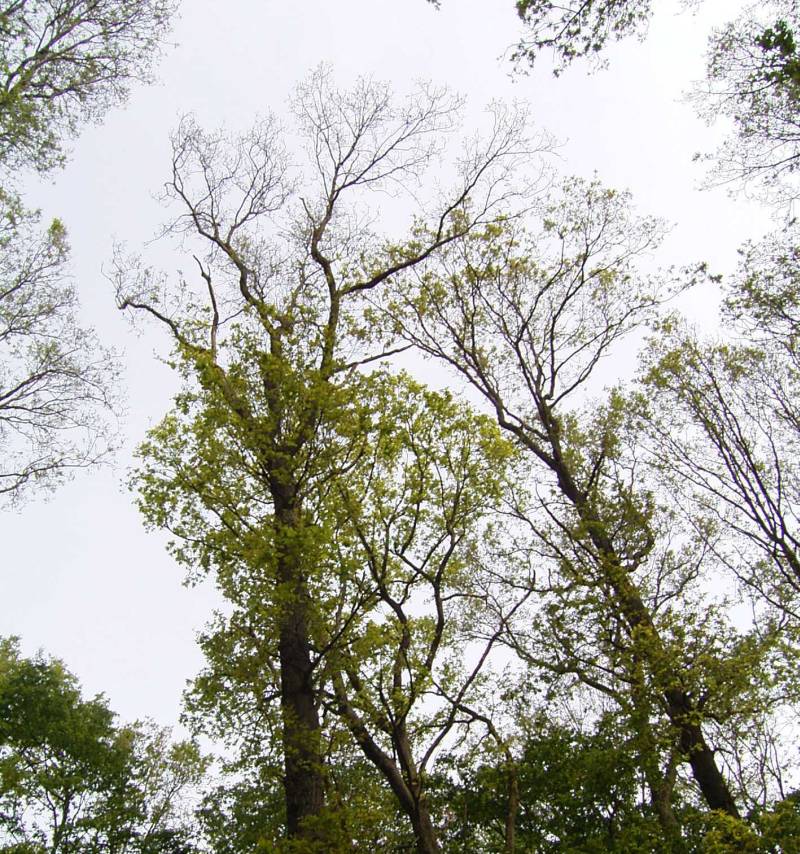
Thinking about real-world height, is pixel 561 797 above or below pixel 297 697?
below

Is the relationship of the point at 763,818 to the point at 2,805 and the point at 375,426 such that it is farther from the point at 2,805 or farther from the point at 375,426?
the point at 2,805

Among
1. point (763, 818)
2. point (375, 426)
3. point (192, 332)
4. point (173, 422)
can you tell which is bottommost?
point (763, 818)

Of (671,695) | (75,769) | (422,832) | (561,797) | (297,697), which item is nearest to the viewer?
(422,832)

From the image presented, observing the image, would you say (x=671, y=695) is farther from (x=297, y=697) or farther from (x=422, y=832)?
(x=297, y=697)

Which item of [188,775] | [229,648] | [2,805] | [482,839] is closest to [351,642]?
[229,648]

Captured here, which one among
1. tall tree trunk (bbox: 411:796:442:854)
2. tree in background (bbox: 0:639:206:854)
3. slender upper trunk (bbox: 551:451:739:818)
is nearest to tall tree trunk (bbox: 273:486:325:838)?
tall tree trunk (bbox: 411:796:442:854)

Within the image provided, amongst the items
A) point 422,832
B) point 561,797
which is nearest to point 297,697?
point 422,832

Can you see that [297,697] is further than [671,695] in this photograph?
No

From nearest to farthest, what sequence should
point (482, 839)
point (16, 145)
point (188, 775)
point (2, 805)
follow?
point (16, 145), point (482, 839), point (2, 805), point (188, 775)

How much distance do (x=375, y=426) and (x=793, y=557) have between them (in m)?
6.53

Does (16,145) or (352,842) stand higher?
(16,145)

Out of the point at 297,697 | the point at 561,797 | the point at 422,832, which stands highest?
the point at 297,697

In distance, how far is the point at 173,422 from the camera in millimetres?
8172

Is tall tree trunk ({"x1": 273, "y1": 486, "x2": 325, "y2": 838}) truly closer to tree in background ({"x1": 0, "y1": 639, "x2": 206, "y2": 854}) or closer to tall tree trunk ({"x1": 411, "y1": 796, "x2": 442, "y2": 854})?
tall tree trunk ({"x1": 411, "y1": 796, "x2": 442, "y2": 854})
